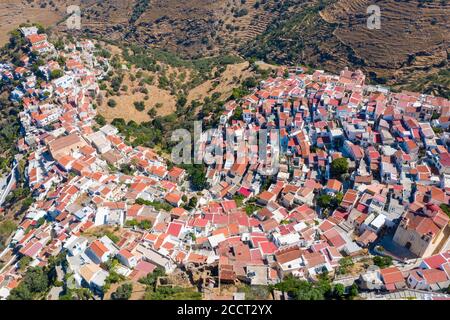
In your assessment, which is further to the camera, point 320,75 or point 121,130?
point 320,75

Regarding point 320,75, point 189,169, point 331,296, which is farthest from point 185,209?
point 320,75

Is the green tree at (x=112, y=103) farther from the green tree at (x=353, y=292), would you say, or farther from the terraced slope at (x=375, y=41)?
the green tree at (x=353, y=292)

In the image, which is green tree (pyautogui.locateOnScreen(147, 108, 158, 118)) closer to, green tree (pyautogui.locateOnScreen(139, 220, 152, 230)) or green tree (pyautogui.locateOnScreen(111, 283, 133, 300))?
green tree (pyautogui.locateOnScreen(139, 220, 152, 230))

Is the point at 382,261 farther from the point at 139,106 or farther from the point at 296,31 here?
the point at 296,31

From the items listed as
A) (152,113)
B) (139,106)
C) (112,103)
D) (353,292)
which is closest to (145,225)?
(353,292)

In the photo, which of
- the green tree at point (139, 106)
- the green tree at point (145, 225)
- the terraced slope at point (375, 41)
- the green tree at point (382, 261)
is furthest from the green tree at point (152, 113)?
the green tree at point (382, 261)

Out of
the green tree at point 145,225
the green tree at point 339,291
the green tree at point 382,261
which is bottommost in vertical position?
the green tree at point 382,261

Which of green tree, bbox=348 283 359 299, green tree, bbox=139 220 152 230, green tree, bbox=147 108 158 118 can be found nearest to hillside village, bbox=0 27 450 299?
green tree, bbox=139 220 152 230
